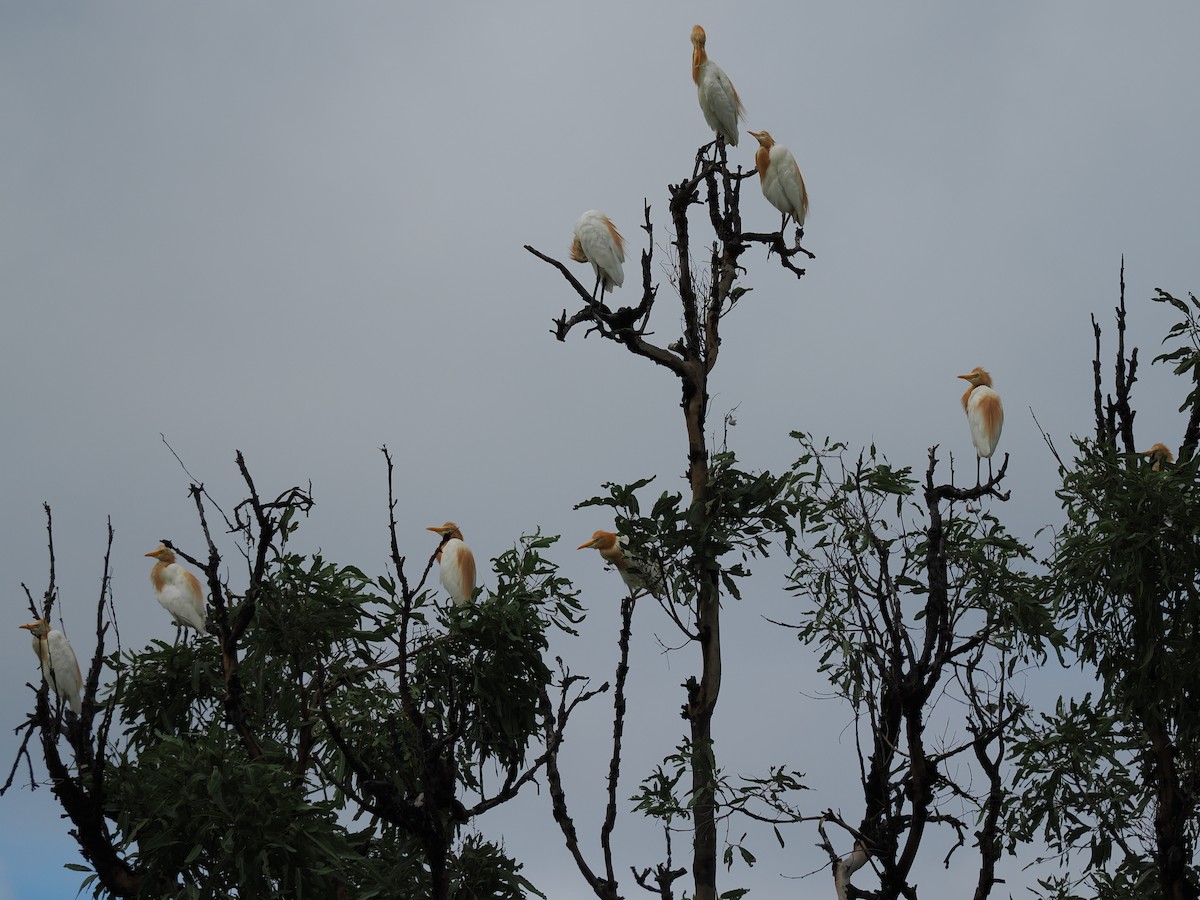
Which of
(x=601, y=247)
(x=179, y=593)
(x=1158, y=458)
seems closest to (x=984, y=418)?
(x=1158, y=458)

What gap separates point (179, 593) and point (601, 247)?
4798 mm

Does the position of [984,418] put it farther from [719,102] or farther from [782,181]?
[719,102]

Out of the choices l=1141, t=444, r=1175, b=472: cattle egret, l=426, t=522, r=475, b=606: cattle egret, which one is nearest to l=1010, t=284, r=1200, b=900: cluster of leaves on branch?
l=1141, t=444, r=1175, b=472: cattle egret

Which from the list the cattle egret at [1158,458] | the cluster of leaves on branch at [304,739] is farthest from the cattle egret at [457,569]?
the cattle egret at [1158,458]

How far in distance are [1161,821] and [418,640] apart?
4.58m

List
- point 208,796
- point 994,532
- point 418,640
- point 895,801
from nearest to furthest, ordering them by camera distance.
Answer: point 895,801 → point 208,796 → point 994,532 → point 418,640

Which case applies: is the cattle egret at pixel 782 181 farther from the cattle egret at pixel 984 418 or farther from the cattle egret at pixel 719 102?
the cattle egret at pixel 984 418

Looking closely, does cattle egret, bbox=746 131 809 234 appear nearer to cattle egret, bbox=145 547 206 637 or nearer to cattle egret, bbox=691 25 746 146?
cattle egret, bbox=691 25 746 146

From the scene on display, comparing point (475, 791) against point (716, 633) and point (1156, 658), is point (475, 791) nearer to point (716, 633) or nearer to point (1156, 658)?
point (716, 633)

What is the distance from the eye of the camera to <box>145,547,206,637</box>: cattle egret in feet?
36.8

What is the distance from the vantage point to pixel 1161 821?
296 inches

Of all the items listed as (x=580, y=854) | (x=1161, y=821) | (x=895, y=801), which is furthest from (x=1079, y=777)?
(x=580, y=854)

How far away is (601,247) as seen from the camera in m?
9.70

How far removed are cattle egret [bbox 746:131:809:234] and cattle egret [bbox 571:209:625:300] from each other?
3.87ft
